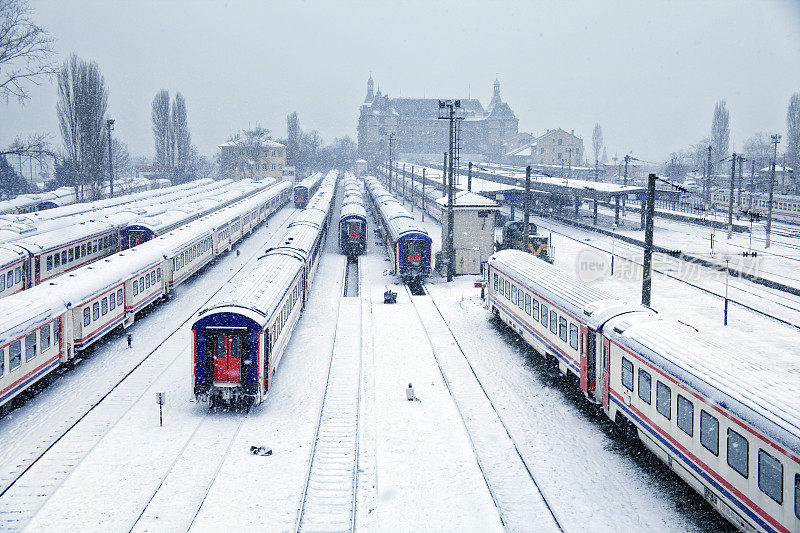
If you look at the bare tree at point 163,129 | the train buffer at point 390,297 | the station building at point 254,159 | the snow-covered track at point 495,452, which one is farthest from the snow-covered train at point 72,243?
the station building at point 254,159

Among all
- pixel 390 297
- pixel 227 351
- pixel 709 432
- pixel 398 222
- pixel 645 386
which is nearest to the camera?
pixel 709 432

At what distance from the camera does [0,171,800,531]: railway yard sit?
11.9 m

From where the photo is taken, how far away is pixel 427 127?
177m

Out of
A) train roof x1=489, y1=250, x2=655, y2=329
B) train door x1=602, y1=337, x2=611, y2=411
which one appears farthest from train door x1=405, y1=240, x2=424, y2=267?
train door x1=602, y1=337, x2=611, y2=411

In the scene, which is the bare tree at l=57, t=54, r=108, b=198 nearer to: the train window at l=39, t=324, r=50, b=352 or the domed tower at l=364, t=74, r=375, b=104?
the train window at l=39, t=324, r=50, b=352

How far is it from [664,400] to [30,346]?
15.9m

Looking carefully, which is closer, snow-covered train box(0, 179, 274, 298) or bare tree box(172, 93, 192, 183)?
snow-covered train box(0, 179, 274, 298)

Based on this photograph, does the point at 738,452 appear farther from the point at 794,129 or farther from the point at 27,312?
the point at 794,129

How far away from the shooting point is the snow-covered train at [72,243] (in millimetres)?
25766

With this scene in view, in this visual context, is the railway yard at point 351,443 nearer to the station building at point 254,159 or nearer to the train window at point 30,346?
the train window at point 30,346

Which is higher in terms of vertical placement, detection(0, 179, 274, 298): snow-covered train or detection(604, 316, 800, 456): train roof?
detection(0, 179, 274, 298): snow-covered train

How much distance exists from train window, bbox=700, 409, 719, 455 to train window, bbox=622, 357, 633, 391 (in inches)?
107

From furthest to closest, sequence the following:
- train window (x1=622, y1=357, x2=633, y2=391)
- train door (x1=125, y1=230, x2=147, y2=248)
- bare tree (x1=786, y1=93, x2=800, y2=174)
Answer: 1. bare tree (x1=786, y1=93, x2=800, y2=174)
2. train door (x1=125, y1=230, x2=147, y2=248)
3. train window (x1=622, y1=357, x2=633, y2=391)

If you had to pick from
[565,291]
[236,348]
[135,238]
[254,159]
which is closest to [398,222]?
[135,238]
